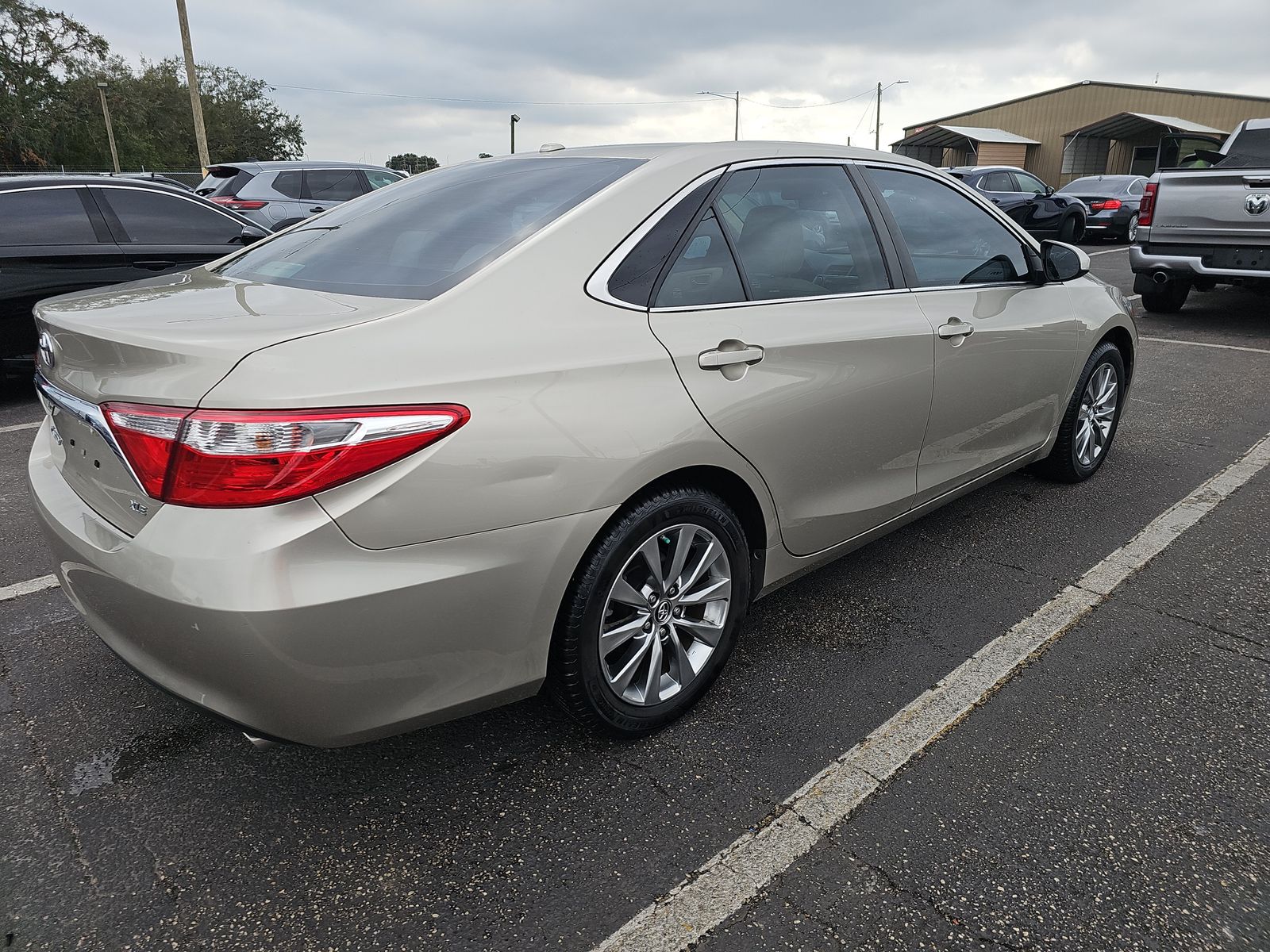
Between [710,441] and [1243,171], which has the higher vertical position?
[1243,171]

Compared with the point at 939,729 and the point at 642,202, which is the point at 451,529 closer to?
the point at 642,202

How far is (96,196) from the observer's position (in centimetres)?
636

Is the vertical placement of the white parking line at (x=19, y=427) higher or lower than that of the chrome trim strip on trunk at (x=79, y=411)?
lower

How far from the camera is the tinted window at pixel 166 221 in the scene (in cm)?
645

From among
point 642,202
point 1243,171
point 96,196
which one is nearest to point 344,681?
point 642,202

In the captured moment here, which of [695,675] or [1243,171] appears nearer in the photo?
[695,675]

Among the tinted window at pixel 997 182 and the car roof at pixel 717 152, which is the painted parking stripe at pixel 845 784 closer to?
the car roof at pixel 717 152

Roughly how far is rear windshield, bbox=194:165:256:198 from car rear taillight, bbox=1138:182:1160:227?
11.1m

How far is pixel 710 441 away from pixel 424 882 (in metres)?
1.23

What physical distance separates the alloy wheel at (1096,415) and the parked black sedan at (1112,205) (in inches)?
596

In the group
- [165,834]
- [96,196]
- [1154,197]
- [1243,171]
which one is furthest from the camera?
[1154,197]

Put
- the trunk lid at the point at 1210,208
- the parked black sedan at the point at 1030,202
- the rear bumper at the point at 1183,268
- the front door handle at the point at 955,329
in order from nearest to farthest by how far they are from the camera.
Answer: the front door handle at the point at 955,329 → the trunk lid at the point at 1210,208 → the rear bumper at the point at 1183,268 → the parked black sedan at the point at 1030,202

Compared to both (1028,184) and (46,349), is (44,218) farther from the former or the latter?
(1028,184)

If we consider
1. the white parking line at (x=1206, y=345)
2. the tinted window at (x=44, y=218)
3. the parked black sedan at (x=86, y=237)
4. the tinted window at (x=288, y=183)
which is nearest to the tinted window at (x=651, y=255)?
the parked black sedan at (x=86, y=237)
